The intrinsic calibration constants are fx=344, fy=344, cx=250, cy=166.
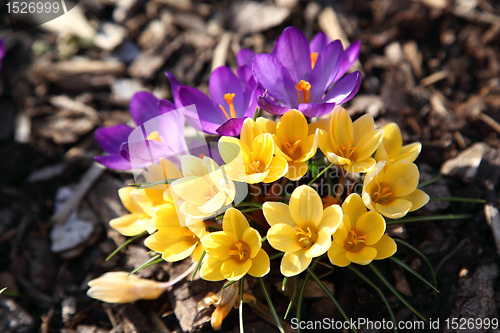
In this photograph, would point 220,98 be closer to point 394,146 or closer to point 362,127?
point 362,127

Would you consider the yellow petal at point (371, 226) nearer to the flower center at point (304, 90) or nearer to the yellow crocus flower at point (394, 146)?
the yellow crocus flower at point (394, 146)

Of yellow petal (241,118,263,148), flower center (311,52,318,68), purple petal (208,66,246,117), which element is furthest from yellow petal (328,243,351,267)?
flower center (311,52,318,68)

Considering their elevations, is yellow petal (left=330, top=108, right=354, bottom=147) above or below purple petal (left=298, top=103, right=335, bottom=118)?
below

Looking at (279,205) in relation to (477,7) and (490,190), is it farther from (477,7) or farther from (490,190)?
(477,7)

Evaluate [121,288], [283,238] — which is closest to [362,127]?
[283,238]

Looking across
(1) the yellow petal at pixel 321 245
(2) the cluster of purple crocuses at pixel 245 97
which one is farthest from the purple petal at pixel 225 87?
(1) the yellow petal at pixel 321 245

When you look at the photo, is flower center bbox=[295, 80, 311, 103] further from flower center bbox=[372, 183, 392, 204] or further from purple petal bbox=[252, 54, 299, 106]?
flower center bbox=[372, 183, 392, 204]
